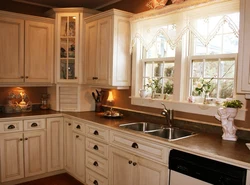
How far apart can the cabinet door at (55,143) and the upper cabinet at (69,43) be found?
0.66 m

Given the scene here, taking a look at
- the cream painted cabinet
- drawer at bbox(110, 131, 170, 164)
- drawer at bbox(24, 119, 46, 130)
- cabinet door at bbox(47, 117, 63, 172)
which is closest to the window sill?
drawer at bbox(110, 131, 170, 164)

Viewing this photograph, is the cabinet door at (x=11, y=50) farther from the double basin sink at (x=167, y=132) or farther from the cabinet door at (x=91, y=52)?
the double basin sink at (x=167, y=132)

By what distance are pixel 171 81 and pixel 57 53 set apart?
182 centimetres

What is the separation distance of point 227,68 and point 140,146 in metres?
1.18

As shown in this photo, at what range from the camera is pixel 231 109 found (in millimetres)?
2055

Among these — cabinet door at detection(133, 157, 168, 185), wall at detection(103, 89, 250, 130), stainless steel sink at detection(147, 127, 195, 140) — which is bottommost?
cabinet door at detection(133, 157, 168, 185)

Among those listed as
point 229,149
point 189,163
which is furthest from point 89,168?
point 229,149

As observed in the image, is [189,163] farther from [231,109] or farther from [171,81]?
[171,81]

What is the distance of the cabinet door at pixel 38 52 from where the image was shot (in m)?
3.48

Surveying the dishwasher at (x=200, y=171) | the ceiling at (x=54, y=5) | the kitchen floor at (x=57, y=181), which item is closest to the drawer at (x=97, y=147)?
the kitchen floor at (x=57, y=181)

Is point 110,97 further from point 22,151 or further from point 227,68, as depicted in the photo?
point 227,68

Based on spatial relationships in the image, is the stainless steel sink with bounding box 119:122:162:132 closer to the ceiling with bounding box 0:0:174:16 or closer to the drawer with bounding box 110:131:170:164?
the drawer with bounding box 110:131:170:164

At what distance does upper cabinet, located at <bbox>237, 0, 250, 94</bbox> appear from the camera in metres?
1.82

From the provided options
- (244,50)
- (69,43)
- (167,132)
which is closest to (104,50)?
(69,43)
